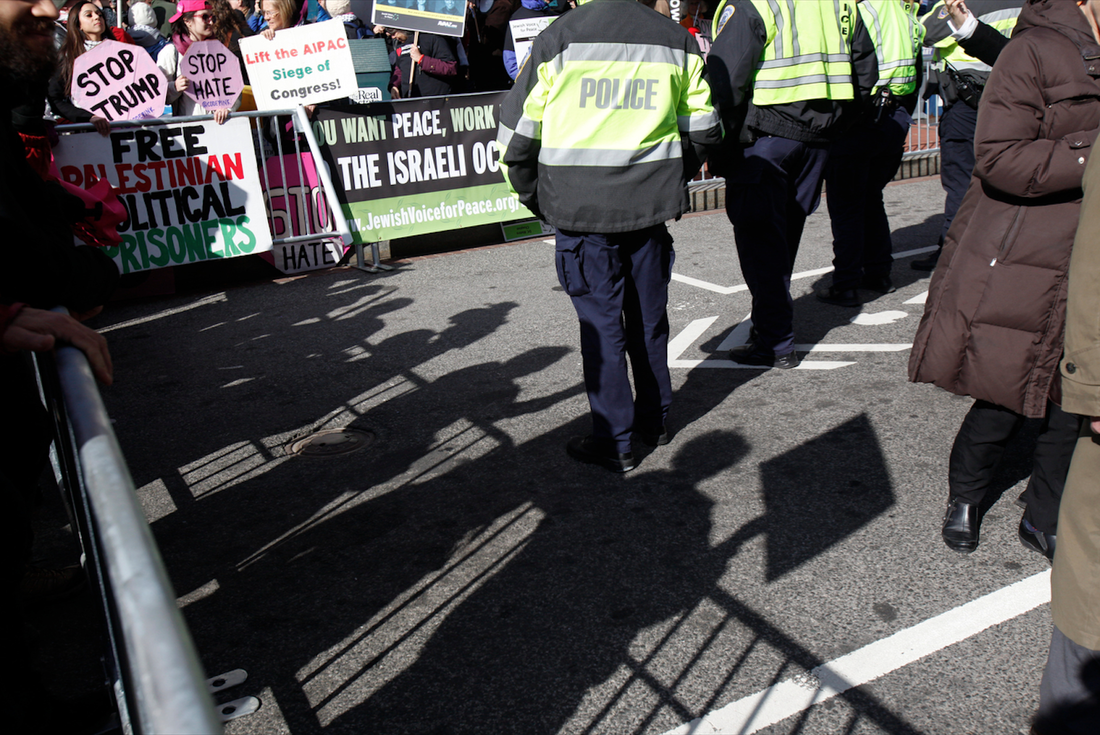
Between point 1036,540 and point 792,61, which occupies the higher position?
point 792,61

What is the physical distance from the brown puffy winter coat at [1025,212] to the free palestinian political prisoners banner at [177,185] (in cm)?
626

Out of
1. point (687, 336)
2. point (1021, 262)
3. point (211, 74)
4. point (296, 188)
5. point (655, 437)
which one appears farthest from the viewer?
point (296, 188)

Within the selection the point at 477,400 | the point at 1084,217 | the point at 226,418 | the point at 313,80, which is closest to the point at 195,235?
the point at 313,80

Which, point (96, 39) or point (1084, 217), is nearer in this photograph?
point (1084, 217)

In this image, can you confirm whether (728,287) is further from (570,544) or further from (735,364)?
(570,544)

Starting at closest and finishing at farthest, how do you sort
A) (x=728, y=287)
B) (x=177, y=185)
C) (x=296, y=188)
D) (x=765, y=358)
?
(x=765, y=358) → (x=728, y=287) → (x=177, y=185) → (x=296, y=188)

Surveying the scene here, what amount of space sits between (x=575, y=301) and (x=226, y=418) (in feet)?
7.16

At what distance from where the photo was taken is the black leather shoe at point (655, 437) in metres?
4.32

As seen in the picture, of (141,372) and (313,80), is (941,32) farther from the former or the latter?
(141,372)

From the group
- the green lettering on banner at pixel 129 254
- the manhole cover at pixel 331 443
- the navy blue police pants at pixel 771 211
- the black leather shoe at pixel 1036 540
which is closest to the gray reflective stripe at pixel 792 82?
the navy blue police pants at pixel 771 211

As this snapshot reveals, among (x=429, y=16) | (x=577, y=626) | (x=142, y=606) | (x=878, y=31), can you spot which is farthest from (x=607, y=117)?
(x=429, y=16)

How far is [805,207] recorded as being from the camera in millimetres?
5426

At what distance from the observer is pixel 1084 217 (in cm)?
192

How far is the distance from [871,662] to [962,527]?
875 mm
